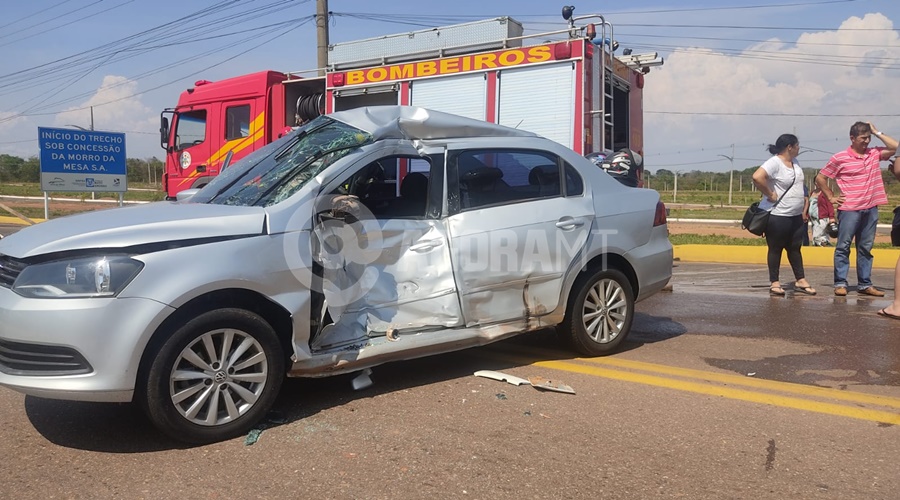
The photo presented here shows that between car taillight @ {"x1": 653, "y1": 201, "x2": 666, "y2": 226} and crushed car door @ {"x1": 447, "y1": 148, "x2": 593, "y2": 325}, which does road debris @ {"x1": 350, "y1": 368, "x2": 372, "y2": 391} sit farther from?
car taillight @ {"x1": 653, "y1": 201, "x2": 666, "y2": 226}

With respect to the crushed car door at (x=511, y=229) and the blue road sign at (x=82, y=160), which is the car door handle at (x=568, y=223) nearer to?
the crushed car door at (x=511, y=229)

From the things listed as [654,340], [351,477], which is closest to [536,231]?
[654,340]

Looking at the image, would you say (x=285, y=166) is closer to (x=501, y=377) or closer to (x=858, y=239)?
(x=501, y=377)

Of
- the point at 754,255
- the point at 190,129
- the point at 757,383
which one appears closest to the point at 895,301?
the point at 757,383

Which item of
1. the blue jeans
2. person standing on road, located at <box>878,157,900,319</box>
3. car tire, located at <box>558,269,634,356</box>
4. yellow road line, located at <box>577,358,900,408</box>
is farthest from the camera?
the blue jeans

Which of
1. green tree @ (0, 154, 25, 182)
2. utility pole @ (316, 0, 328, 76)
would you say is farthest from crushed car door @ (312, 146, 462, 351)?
green tree @ (0, 154, 25, 182)

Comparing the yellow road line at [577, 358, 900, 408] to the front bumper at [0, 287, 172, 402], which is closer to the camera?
the front bumper at [0, 287, 172, 402]

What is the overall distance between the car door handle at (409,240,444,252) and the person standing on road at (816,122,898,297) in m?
5.60

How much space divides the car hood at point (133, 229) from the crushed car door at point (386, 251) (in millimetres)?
459

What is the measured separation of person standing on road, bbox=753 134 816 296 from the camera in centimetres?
757

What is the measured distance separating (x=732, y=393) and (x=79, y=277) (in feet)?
12.2

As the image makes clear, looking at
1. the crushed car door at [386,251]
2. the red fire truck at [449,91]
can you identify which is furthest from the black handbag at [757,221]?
the crushed car door at [386,251]

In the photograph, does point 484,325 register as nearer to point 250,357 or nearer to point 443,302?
point 443,302

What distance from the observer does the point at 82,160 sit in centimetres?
1435
